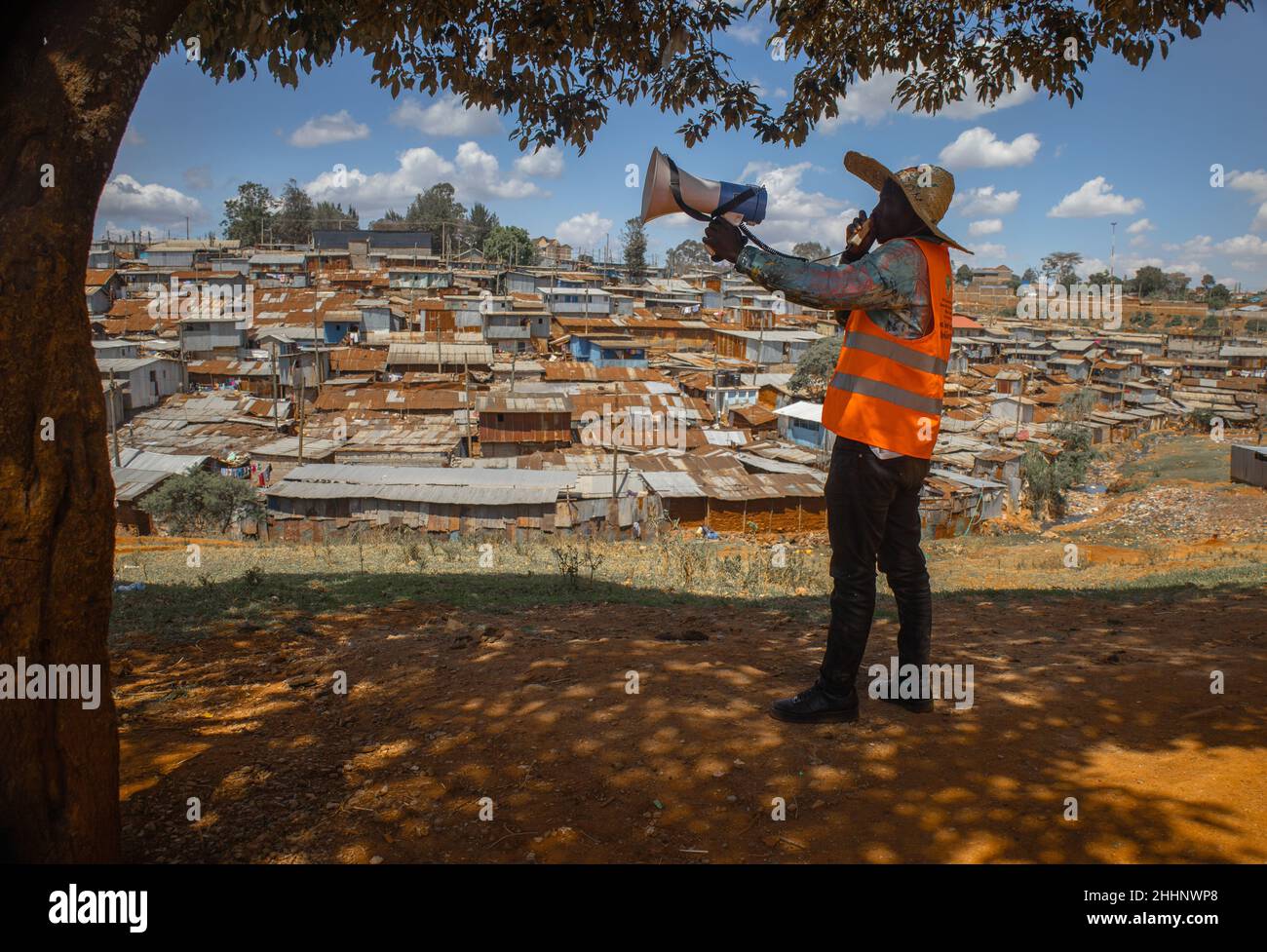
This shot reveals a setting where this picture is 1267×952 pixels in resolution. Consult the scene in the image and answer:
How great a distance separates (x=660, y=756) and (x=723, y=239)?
1987 mm

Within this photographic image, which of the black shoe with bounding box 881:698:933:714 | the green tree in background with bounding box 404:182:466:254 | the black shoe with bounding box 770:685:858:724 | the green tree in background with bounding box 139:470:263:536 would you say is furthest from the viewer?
the green tree in background with bounding box 404:182:466:254

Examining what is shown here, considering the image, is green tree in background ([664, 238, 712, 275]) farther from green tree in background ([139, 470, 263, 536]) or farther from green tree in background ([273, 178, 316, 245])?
green tree in background ([139, 470, 263, 536])

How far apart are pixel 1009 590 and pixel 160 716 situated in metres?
7.43

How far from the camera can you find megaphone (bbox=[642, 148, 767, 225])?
3.28 meters

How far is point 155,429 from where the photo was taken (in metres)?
27.3

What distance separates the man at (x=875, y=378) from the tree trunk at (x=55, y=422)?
2022mm

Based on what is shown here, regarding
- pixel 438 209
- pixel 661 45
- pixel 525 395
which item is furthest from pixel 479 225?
pixel 661 45

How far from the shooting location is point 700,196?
3.29 meters

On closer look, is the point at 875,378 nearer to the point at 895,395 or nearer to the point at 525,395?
the point at 895,395

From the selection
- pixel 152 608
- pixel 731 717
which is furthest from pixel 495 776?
pixel 152 608

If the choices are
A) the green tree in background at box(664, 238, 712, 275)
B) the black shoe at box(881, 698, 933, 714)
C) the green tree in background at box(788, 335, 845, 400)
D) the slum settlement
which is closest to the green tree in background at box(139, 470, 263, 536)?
the slum settlement

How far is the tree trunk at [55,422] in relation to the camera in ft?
6.44

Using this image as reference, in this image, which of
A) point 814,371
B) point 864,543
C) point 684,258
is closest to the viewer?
point 864,543

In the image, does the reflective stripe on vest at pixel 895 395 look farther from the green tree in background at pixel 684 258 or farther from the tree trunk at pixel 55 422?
the green tree in background at pixel 684 258
